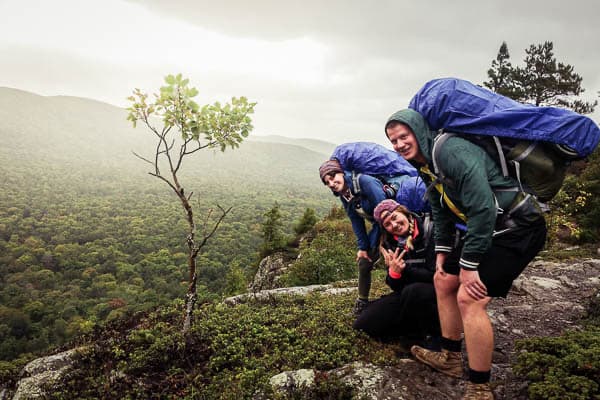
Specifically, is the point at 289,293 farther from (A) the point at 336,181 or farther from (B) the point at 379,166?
(B) the point at 379,166

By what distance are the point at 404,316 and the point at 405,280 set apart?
43cm

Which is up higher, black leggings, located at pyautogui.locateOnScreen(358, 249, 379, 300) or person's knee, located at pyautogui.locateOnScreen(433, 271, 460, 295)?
person's knee, located at pyautogui.locateOnScreen(433, 271, 460, 295)

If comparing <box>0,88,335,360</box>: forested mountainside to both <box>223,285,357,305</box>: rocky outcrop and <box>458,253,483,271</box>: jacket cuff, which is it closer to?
<box>223,285,357,305</box>: rocky outcrop

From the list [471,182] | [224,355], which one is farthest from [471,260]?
[224,355]

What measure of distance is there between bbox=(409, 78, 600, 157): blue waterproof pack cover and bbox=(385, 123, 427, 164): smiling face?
0.18 meters

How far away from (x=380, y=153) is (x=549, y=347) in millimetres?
2528

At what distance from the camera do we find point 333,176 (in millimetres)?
3879

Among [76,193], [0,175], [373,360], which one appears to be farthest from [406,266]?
[0,175]

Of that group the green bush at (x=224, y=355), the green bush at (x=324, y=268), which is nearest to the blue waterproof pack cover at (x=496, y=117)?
the green bush at (x=224, y=355)

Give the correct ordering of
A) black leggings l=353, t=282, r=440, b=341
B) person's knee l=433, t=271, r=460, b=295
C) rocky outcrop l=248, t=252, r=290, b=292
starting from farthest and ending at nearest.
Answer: rocky outcrop l=248, t=252, r=290, b=292 → black leggings l=353, t=282, r=440, b=341 → person's knee l=433, t=271, r=460, b=295

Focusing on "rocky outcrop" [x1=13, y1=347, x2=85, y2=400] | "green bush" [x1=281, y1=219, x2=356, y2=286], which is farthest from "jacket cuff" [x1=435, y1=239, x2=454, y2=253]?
"green bush" [x1=281, y1=219, x2=356, y2=286]

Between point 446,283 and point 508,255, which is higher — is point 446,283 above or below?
below

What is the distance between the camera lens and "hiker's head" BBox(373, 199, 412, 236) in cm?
338

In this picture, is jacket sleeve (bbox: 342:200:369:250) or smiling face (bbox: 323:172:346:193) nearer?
smiling face (bbox: 323:172:346:193)
